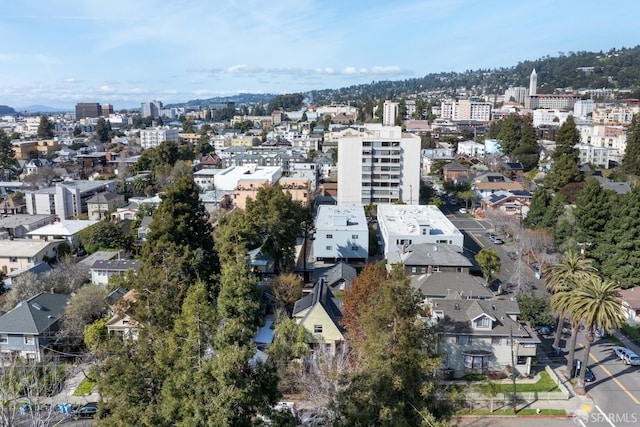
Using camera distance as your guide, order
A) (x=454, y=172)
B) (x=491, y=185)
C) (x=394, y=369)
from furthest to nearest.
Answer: (x=454, y=172) → (x=491, y=185) → (x=394, y=369)

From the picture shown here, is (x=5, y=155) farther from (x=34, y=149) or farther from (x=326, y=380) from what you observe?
(x=326, y=380)

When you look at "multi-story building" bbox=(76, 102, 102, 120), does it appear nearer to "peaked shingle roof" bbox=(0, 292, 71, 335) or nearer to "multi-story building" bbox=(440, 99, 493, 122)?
"multi-story building" bbox=(440, 99, 493, 122)

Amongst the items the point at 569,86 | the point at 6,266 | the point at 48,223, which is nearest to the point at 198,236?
the point at 6,266

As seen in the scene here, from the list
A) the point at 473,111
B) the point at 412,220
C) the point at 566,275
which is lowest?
the point at 412,220

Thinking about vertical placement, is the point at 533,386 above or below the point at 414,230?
below

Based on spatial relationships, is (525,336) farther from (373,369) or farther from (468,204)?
(468,204)

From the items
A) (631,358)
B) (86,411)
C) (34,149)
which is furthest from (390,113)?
(86,411)

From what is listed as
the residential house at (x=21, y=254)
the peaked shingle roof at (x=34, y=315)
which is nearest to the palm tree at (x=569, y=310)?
the peaked shingle roof at (x=34, y=315)
